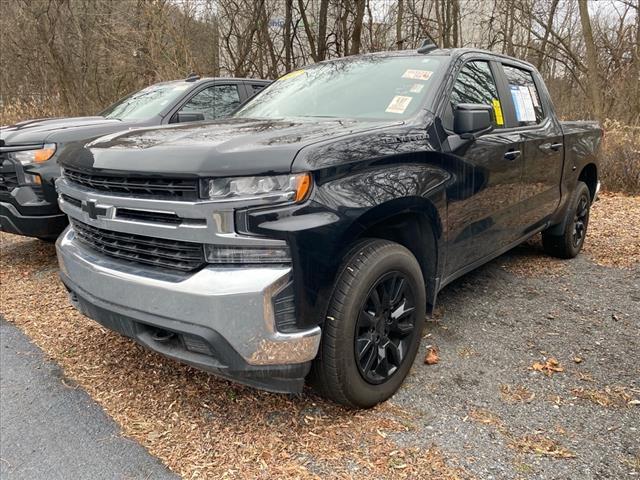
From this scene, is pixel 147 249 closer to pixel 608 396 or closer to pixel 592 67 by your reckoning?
pixel 608 396

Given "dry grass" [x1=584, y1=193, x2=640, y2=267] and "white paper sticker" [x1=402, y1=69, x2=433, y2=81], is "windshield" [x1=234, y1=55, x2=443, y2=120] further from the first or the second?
"dry grass" [x1=584, y1=193, x2=640, y2=267]

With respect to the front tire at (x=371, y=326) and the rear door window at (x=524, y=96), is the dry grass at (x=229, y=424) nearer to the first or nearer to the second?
the front tire at (x=371, y=326)

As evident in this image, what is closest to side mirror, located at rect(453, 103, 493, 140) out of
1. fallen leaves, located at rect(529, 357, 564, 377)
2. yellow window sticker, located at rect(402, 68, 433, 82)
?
yellow window sticker, located at rect(402, 68, 433, 82)

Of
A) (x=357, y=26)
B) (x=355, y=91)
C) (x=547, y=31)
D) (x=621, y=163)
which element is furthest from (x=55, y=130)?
(x=547, y=31)

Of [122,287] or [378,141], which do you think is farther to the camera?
[378,141]

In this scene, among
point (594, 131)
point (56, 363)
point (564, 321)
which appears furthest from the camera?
point (594, 131)

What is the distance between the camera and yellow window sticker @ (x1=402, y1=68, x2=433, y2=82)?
3.24 m

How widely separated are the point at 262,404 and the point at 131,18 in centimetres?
1271

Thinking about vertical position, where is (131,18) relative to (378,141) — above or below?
above

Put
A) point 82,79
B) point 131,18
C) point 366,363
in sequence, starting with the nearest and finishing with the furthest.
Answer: point 366,363, point 131,18, point 82,79

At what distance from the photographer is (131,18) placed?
42.2 ft

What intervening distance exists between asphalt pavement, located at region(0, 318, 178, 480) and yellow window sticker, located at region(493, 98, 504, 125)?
3.07 metres

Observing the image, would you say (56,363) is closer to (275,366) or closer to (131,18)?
(275,366)

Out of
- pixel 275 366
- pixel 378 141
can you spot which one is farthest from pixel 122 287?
pixel 378 141
